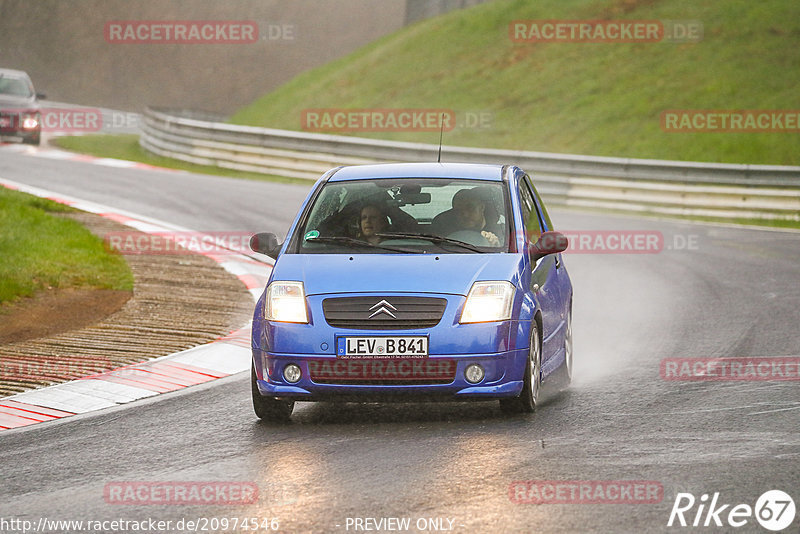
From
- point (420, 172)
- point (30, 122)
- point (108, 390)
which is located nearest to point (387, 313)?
point (420, 172)

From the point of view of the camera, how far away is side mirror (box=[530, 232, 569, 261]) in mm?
8391

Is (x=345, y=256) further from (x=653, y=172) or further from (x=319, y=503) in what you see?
(x=653, y=172)

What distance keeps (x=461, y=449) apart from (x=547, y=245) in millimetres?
1893

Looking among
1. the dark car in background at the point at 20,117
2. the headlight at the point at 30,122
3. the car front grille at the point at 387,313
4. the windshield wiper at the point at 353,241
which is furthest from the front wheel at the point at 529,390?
the headlight at the point at 30,122

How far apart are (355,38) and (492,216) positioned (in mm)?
37798

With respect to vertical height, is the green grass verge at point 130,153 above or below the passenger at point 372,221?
below

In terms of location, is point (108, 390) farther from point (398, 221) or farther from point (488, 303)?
point (488, 303)

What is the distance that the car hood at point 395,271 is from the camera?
303 inches

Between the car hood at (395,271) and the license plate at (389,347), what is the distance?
30 cm

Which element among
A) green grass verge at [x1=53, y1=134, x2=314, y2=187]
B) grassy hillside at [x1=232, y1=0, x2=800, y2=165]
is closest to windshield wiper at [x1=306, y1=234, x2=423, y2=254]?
green grass verge at [x1=53, y1=134, x2=314, y2=187]

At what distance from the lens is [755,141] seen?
89.2 feet

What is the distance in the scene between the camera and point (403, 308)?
758 cm

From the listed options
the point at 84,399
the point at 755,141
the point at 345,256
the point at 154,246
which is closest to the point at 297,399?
the point at 345,256

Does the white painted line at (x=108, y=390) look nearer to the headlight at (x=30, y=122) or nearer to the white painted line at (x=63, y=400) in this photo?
the white painted line at (x=63, y=400)
